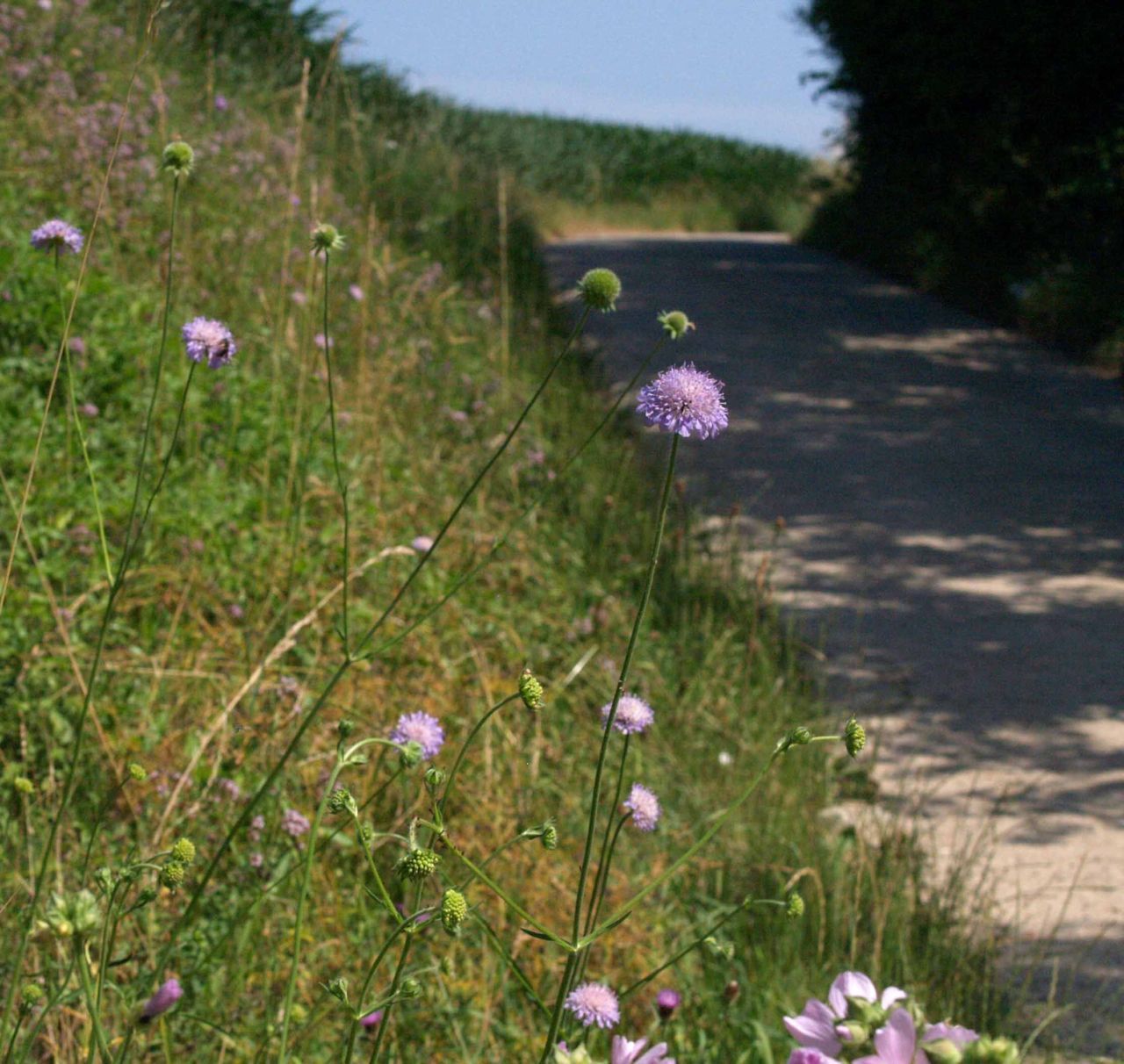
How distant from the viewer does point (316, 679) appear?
3.57 m

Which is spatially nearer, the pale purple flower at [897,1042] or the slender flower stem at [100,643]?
the pale purple flower at [897,1042]

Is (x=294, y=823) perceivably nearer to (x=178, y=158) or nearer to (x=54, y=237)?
(x=54, y=237)

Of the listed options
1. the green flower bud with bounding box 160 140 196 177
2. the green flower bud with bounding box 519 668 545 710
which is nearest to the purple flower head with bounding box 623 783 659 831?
the green flower bud with bounding box 519 668 545 710

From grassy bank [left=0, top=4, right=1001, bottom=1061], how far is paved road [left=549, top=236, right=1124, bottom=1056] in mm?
437

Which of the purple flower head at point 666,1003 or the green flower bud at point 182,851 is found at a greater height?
the green flower bud at point 182,851

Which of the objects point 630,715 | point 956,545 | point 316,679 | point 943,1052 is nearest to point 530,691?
point 630,715

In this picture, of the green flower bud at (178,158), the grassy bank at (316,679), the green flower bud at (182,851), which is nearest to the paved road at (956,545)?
the grassy bank at (316,679)

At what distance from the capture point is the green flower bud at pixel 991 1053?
0.83m

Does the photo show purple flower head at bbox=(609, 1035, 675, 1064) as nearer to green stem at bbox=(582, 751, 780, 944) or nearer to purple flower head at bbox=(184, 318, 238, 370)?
green stem at bbox=(582, 751, 780, 944)

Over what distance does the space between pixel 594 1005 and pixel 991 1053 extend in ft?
2.54

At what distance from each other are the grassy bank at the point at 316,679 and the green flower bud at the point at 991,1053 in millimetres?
617

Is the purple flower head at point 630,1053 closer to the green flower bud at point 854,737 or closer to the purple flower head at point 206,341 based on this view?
the green flower bud at point 854,737

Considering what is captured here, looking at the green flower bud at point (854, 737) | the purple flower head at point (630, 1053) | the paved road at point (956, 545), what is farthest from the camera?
the paved road at point (956, 545)

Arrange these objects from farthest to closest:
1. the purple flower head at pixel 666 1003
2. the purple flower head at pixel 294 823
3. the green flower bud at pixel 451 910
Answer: the purple flower head at pixel 294 823 → the purple flower head at pixel 666 1003 → the green flower bud at pixel 451 910
